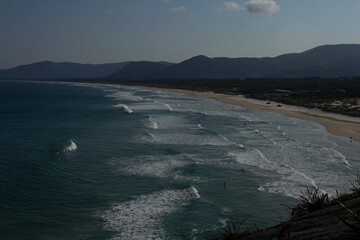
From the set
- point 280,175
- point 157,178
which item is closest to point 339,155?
point 280,175

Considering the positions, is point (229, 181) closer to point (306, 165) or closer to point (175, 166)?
point (175, 166)

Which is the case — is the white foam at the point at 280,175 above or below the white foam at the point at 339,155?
below

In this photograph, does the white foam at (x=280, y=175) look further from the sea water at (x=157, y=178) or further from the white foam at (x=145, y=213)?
the white foam at (x=145, y=213)

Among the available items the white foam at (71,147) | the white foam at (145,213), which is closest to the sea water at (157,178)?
the white foam at (145,213)

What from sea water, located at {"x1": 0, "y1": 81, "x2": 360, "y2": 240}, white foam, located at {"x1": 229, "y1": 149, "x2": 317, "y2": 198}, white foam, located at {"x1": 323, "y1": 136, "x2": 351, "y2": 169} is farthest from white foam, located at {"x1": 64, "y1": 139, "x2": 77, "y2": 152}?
white foam, located at {"x1": 323, "y1": 136, "x2": 351, "y2": 169}

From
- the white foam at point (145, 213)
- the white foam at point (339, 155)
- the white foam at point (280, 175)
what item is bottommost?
the white foam at point (145, 213)

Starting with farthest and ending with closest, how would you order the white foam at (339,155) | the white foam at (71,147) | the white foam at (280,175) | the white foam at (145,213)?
the white foam at (71,147) < the white foam at (339,155) < the white foam at (280,175) < the white foam at (145,213)
